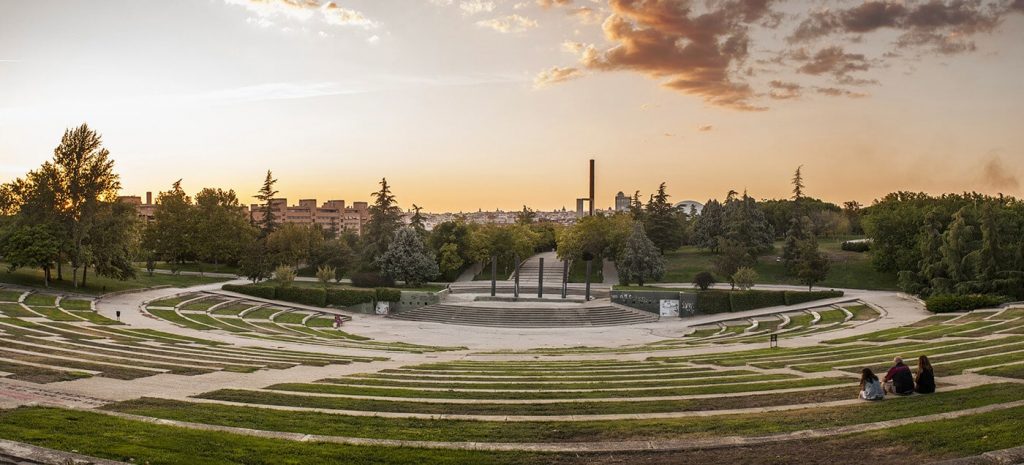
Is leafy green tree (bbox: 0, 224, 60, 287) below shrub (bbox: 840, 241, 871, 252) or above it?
below

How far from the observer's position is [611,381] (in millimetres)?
19391

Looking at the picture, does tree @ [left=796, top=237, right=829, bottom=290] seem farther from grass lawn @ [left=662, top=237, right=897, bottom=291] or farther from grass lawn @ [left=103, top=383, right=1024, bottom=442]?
grass lawn @ [left=103, top=383, right=1024, bottom=442]

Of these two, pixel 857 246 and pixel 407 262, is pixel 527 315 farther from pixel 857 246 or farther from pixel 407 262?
pixel 857 246

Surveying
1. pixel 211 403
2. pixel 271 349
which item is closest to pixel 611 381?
pixel 211 403

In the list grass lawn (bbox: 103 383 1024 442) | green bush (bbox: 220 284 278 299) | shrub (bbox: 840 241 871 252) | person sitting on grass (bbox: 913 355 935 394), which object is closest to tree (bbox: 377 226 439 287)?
green bush (bbox: 220 284 278 299)

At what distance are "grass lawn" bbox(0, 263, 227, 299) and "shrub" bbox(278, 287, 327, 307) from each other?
11219 millimetres

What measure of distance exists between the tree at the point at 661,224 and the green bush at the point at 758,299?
97.5 ft

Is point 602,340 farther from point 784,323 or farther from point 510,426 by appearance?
point 510,426

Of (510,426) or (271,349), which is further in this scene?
(271,349)

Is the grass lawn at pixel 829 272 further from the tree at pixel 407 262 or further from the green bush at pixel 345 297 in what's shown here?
the green bush at pixel 345 297

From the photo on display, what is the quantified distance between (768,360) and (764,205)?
89.6 meters

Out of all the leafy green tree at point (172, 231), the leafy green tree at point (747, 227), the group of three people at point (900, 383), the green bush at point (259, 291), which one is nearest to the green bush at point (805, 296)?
the leafy green tree at point (747, 227)

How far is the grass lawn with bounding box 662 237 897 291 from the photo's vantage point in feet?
210

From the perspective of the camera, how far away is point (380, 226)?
74.8 meters
